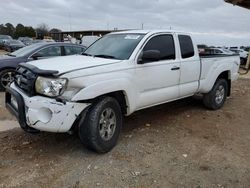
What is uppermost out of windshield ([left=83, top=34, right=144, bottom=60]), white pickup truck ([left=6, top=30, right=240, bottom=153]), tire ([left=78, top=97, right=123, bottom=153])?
windshield ([left=83, top=34, right=144, bottom=60])

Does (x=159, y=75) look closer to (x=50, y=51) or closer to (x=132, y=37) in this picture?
(x=132, y=37)

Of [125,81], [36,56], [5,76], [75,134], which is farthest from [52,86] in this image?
[5,76]

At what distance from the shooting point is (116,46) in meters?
5.50

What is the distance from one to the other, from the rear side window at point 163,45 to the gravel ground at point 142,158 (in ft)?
4.46

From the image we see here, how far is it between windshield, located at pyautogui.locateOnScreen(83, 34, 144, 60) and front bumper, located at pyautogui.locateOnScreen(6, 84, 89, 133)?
130 centimetres

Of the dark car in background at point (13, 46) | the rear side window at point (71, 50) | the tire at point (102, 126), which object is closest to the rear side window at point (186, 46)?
the tire at point (102, 126)

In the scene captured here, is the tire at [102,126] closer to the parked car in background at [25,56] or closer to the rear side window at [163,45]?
the rear side window at [163,45]

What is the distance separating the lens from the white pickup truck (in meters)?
4.11

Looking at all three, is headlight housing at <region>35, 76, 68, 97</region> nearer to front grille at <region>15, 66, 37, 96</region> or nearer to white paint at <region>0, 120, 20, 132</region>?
front grille at <region>15, 66, 37, 96</region>

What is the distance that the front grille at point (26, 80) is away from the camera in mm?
4297

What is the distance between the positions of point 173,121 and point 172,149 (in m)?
1.57

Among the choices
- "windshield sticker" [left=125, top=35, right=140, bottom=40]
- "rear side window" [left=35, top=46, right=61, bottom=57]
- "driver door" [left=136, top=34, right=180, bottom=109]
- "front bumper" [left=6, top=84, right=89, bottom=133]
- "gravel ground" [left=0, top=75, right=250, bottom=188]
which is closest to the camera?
"gravel ground" [left=0, top=75, right=250, bottom=188]

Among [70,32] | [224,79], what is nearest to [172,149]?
[224,79]

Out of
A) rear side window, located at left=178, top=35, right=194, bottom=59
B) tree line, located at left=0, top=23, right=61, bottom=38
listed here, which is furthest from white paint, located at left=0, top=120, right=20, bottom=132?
tree line, located at left=0, top=23, right=61, bottom=38
